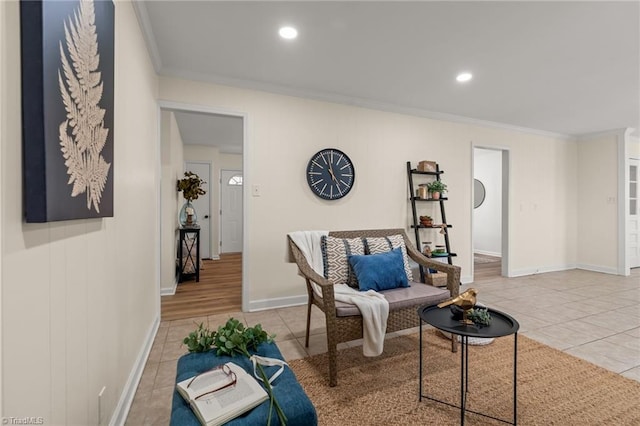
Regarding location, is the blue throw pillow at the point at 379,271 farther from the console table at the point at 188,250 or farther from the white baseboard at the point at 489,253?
the white baseboard at the point at 489,253

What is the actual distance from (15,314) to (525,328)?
11.2ft

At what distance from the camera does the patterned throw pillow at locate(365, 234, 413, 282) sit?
8.43ft

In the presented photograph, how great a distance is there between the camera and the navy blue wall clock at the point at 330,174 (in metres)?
3.45

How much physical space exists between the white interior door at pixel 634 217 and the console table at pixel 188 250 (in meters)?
7.17

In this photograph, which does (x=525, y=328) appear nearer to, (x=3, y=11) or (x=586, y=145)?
(x=3, y=11)

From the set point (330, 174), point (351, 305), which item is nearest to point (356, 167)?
point (330, 174)

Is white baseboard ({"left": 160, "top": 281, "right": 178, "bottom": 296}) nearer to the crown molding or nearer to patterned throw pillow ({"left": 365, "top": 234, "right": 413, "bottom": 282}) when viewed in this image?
the crown molding

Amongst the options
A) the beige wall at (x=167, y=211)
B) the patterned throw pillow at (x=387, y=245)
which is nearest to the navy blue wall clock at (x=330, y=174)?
the patterned throw pillow at (x=387, y=245)

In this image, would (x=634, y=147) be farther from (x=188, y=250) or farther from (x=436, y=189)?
(x=188, y=250)

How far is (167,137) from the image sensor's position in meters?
3.71

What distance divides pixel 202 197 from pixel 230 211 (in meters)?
0.79

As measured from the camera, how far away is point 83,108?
1010 mm

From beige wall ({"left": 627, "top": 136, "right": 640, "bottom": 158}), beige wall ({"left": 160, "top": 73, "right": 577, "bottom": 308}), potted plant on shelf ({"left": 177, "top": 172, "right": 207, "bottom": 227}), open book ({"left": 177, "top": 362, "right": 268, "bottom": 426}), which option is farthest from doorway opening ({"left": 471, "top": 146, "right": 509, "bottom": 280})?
open book ({"left": 177, "top": 362, "right": 268, "bottom": 426})

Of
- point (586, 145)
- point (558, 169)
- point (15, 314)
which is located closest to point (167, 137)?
point (15, 314)
